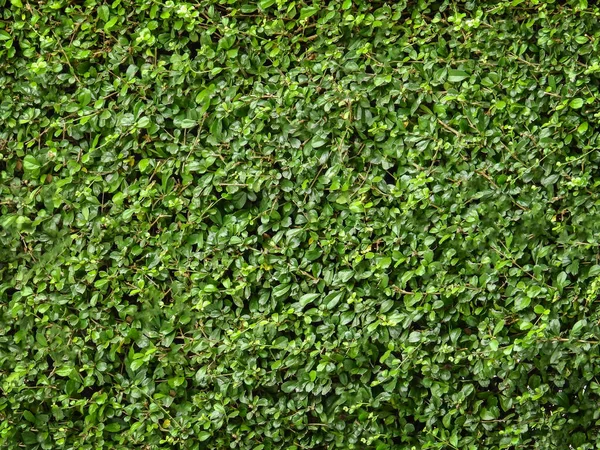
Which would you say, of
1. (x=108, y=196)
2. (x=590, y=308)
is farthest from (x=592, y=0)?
(x=108, y=196)

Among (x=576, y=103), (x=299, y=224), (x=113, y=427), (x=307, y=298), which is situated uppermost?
(x=576, y=103)

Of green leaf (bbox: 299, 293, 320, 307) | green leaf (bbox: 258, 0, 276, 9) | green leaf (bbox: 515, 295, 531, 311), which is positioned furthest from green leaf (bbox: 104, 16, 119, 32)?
green leaf (bbox: 515, 295, 531, 311)

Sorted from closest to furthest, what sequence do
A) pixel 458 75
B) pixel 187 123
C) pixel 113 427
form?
pixel 458 75 → pixel 187 123 → pixel 113 427

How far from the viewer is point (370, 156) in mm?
2857

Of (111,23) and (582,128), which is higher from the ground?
(111,23)

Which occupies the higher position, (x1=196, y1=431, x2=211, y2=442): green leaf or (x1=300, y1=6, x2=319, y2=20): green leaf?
(x1=300, y1=6, x2=319, y2=20): green leaf

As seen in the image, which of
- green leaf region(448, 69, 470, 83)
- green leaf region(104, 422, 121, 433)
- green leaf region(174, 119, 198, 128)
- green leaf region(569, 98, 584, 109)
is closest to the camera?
green leaf region(569, 98, 584, 109)

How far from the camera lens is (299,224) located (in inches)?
113

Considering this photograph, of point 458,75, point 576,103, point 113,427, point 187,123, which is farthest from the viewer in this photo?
point 113,427

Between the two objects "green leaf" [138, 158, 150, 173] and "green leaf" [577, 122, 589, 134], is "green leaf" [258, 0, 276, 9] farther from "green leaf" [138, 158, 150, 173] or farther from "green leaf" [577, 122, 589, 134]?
"green leaf" [577, 122, 589, 134]

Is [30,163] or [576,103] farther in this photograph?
[30,163]

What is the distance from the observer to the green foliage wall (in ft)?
9.01

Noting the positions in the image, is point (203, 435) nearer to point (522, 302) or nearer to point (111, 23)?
point (522, 302)

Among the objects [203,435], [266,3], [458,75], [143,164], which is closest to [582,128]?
[458,75]
